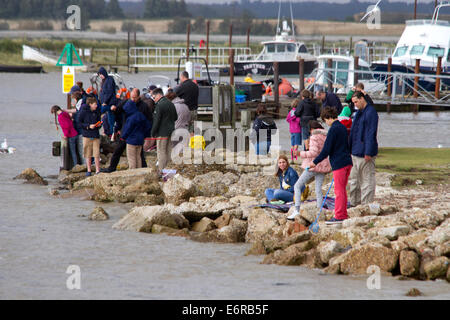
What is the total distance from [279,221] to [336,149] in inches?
64.2

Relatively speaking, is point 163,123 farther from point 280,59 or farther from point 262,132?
point 280,59

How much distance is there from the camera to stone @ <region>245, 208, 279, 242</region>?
12023 millimetres

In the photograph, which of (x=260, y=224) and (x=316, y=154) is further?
(x=260, y=224)

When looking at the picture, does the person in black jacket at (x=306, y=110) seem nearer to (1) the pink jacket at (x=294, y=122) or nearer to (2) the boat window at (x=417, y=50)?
(1) the pink jacket at (x=294, y=122)

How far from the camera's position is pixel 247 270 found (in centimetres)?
1064

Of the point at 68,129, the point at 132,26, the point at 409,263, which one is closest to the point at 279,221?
the point at 409,263

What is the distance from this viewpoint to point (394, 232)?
1092 cm

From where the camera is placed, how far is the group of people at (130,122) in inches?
634

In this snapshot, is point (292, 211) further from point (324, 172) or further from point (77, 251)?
point (77, 251)

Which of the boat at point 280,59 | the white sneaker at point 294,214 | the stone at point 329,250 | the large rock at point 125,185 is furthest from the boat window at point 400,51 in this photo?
the stone at point 329,250
